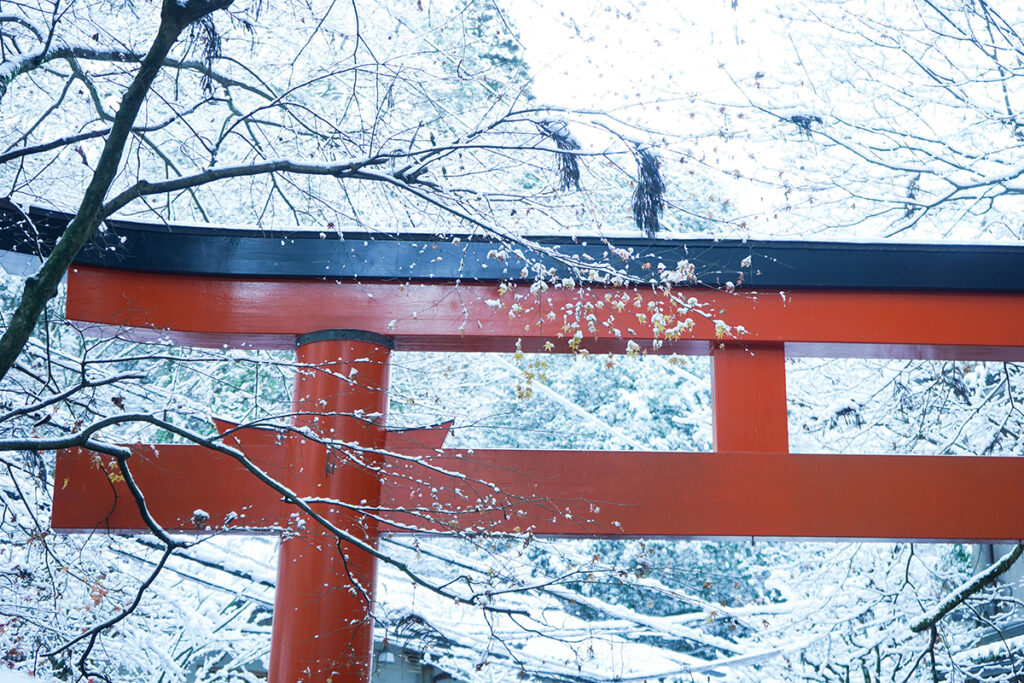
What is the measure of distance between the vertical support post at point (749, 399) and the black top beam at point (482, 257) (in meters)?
0.33

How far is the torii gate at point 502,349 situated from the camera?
14.1 feet

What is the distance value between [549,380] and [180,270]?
9349mm

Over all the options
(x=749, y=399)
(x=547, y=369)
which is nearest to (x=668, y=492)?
(x=749, y=399)

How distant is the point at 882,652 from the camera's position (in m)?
9.29

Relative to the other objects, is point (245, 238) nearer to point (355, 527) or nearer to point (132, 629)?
point (355, 527)

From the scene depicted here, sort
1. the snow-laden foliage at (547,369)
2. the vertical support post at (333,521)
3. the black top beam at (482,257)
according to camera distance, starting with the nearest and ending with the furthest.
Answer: the vertical support post at (333,521) < the black top beam at (482,257) < the snow-laden foliage at (547,369)

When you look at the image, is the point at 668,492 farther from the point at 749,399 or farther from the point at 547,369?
the point at 547,369

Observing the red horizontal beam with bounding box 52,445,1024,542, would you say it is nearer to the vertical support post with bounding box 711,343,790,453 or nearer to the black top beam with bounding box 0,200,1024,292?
the vertical support post with bounding box 711,343,790,453

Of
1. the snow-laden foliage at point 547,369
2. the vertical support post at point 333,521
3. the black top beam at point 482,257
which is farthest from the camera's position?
the snow-laden foliage at point 547,369

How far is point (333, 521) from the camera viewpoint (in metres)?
4.30

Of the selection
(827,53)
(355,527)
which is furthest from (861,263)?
(827,53)

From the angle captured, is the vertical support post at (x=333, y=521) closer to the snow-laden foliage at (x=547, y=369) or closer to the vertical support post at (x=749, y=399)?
the snow-laden foliage at (x=547, y=369)

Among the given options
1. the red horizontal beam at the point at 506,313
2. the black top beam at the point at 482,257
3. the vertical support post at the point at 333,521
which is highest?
the black top beam at the point at 482,257

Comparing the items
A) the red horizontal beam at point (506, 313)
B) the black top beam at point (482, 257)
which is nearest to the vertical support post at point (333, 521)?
the red horizontal beam at point (506, 313)
